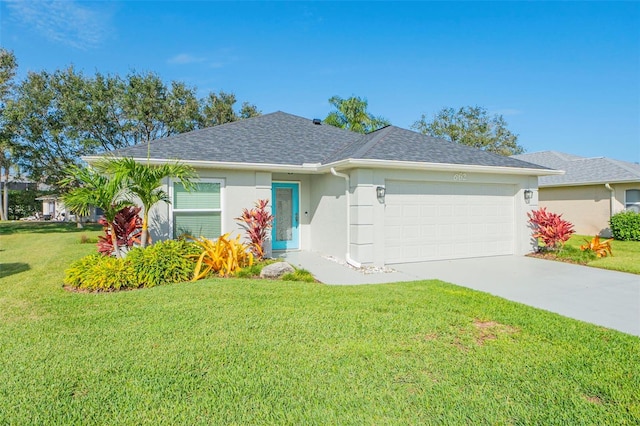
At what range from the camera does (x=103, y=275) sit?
20.8ft

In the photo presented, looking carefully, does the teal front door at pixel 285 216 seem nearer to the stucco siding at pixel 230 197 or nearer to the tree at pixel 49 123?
the stucco siding at pixel 230 197

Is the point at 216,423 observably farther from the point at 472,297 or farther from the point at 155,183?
the point at 155,183

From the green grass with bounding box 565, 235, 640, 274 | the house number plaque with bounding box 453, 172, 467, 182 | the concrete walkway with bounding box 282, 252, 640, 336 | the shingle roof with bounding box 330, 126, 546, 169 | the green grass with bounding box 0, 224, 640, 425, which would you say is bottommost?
the green grass with bounding box 0, 224, 640, 425

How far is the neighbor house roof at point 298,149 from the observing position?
889 cm

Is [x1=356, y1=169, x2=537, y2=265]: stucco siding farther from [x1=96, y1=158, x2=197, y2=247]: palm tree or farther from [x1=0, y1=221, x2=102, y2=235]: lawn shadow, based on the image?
[x1=0, y1=221, x2=102, y2=235]: lawn shadow

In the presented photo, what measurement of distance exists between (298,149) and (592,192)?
14.2m

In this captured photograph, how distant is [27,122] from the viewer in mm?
19938

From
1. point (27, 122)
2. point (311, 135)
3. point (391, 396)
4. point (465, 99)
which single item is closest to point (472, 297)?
point (391, 396)

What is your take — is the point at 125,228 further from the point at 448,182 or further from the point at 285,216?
the point at 448,182

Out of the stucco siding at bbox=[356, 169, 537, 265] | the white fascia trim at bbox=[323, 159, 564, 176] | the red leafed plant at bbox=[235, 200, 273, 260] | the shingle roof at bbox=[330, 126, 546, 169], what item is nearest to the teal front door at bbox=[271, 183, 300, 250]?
the red leafed plant at bbox=[235, 200, 273, 260]

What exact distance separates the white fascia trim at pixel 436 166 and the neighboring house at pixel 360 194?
0.03m

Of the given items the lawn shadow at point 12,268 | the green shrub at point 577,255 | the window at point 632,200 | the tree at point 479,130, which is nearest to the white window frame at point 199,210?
the lawn shadow at point 12,268

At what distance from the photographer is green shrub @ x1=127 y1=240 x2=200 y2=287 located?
6652 mm

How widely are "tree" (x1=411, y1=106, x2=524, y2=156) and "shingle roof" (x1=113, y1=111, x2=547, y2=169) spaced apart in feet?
73.8
